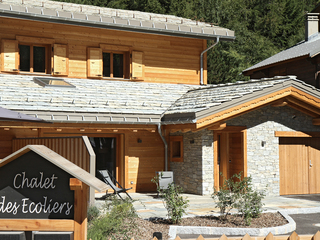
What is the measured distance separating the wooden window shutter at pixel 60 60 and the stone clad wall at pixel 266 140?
6.05 m

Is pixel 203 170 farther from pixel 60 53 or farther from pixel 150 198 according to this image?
pixel 60 53

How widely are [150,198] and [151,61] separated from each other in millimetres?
5735

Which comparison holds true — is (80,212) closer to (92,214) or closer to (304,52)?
(92,214)

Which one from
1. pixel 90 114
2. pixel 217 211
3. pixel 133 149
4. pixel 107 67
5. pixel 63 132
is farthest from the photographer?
pixel 107 67

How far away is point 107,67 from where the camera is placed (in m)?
15.2

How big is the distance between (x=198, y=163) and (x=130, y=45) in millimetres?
5393

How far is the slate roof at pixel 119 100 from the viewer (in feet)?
38.0

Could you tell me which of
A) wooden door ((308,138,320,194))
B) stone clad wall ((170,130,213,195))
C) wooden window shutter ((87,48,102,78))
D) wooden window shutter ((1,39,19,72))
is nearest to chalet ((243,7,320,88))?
wooden door ((308,138,320,194))

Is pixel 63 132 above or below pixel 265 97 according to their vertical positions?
below

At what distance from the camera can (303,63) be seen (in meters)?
18.6

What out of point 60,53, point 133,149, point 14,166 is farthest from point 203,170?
point 14,166

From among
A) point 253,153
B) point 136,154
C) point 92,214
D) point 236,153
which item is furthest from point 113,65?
point 92,214

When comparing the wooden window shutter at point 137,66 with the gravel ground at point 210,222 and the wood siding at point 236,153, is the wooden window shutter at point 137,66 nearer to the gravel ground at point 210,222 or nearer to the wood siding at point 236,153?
the wood siding at point 236,153

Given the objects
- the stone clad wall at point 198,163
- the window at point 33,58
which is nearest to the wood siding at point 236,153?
the stone clad wall at point 198,163
